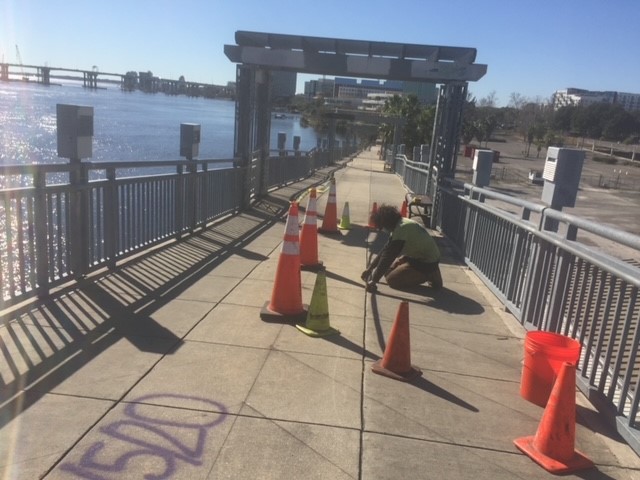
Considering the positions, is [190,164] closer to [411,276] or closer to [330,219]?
[330,219]

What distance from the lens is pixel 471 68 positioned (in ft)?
34.9

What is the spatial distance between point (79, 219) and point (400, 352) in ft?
12.0

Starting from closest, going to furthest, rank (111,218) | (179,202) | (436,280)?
(111,218)
(436,280)
(179,202)

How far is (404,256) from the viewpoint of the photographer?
6.62 metres

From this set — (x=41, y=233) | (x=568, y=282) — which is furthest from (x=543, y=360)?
(x=41, y=233)

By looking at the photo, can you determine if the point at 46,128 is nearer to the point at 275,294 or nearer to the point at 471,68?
the point at 471,68

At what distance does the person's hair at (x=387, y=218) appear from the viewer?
6.29 meters

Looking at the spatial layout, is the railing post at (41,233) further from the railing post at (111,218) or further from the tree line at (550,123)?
the tree line at (550,123)

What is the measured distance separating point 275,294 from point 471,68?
7.52m

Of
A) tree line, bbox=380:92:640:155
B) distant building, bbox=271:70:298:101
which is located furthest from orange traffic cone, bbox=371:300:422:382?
tree line, bbox=380:92:640:155

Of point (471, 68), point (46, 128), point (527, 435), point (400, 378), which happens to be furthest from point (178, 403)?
point (46, 128)

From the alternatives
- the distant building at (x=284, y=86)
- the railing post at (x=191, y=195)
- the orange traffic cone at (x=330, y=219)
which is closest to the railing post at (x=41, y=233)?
A: the railing post at (x=191, y=195)

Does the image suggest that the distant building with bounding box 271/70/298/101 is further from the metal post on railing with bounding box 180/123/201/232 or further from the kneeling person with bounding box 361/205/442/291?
the kneeling person with bounding box 361/205/442/291

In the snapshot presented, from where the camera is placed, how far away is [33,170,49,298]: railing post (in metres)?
4.94
